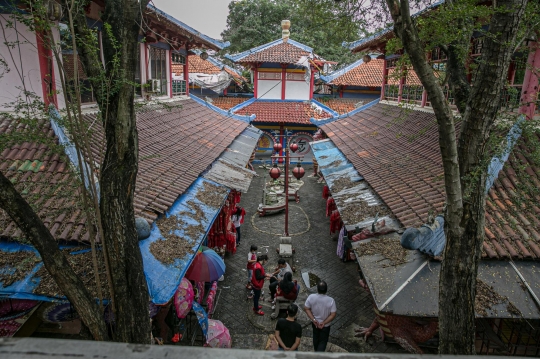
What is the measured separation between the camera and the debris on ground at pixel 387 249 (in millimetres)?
5457

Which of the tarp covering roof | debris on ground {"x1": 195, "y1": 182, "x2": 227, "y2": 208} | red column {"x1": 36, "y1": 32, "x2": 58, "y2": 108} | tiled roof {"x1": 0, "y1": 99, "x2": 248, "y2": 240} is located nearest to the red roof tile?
tiled roof {"x1": 0, "y1": 99, "x2": 248, "y2": 240}

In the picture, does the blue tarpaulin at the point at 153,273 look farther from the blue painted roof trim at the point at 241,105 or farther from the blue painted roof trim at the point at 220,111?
the blue painted roof trim at the point at 241,105

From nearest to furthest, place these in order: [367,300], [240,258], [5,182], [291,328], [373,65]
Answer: [5,182] < [291,328] < [367,300] < [240,258] < [373,65]

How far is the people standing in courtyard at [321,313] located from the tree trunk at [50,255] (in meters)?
3.42

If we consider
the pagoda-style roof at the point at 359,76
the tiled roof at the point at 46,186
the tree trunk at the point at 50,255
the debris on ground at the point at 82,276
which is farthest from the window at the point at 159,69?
the pagoda-style roof at the point at 359,76

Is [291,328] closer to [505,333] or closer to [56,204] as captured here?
[505,333]

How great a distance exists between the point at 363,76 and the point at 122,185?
24.0 meters

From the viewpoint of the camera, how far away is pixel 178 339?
5887mm

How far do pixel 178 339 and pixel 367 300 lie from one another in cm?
430

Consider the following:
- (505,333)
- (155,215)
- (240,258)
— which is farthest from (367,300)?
(155,215)

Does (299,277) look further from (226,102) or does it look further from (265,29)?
(265,29)

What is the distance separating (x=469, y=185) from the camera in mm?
3771

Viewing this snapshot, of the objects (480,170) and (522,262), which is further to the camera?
(522,262)

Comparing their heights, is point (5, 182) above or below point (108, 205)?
above
